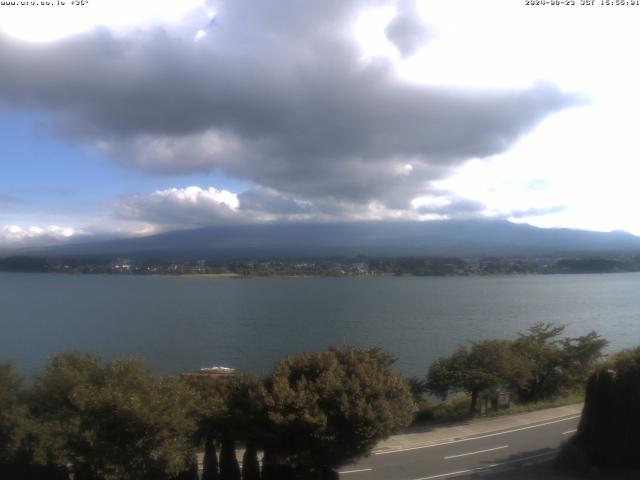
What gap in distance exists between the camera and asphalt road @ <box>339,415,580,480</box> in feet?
34.1

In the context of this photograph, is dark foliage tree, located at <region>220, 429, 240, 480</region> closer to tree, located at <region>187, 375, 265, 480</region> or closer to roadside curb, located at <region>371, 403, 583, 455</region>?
tree, located at <region>187, 375, 265, 480</region>

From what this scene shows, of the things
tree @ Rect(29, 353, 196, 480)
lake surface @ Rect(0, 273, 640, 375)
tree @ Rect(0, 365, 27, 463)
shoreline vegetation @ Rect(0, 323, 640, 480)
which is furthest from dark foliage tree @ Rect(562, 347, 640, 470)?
lake surface @ Rect(0, 273, 640, 375)

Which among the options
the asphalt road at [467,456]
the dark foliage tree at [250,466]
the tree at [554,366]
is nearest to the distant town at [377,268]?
the tree at [554,366]

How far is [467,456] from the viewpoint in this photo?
448 inches

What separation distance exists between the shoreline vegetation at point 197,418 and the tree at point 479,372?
17.6 ft

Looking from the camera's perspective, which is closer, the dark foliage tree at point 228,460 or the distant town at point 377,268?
the dark foliage tree at point 228,460

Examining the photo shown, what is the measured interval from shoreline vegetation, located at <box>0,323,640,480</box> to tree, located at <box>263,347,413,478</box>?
2cm

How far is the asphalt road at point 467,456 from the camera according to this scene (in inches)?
410

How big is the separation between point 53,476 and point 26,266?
437 ft

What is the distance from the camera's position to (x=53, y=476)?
8461mm

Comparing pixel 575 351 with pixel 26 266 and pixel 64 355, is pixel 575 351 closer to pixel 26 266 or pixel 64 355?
pixel 64 355

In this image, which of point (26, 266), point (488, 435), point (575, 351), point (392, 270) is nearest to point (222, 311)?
point (575, 351)

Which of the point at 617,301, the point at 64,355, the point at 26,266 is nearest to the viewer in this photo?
the point at 64,355

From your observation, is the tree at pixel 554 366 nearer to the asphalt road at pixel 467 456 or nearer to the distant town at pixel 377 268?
the asphalt road at pixel 467 456
